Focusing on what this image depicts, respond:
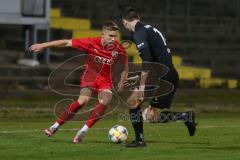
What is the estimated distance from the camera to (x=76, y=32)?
3128 centimetres

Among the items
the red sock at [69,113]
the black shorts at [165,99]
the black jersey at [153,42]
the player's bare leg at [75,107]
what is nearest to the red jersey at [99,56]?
the player's bare leg at [75,107]

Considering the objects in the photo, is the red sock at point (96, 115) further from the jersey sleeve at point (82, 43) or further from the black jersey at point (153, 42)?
the black jersey at point (153, 42)

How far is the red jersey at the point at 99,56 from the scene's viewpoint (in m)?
13.6

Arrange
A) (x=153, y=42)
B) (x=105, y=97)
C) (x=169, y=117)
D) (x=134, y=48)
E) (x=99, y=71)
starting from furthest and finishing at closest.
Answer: (x=134, y=48), (x=99, y=71), (x=105, y=97), (x=169, y=117), (x=153, y=42)

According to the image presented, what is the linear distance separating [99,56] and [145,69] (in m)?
1.43

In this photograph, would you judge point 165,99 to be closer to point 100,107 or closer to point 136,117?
point 136,117

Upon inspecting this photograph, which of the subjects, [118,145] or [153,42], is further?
[118,145]

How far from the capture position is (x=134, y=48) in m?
31.6

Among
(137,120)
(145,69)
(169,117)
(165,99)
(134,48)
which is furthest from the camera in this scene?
(134,48)

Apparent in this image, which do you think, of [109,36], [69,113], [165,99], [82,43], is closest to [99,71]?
[82,43]

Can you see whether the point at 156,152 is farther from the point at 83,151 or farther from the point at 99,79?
the point at 99,79

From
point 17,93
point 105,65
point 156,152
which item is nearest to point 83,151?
point 156,152

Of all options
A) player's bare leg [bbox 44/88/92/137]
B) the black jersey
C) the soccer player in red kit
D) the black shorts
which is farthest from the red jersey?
the black shorts

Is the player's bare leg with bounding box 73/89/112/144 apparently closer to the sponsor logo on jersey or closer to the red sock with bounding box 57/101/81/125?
the red sock with bounding box 57/101/81/125
